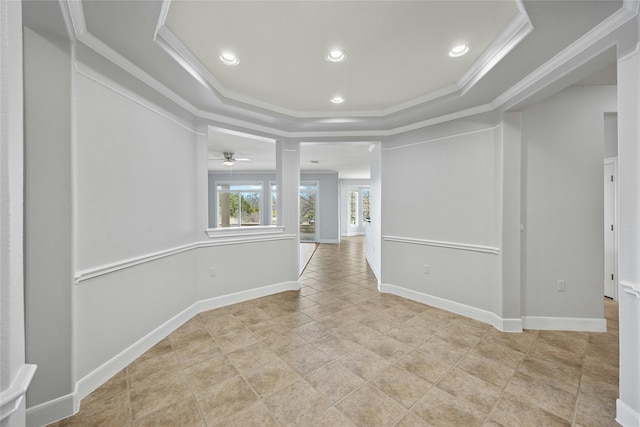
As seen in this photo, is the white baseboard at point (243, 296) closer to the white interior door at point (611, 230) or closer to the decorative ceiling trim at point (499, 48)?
the decorative ceiling trim at point (499, 48)

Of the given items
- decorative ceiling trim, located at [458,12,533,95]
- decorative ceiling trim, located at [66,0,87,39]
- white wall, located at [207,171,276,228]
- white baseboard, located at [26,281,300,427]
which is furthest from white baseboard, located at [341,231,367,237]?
decorative ceiling trim, located at [66,0,87,39]

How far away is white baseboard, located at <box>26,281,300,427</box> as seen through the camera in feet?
4.98

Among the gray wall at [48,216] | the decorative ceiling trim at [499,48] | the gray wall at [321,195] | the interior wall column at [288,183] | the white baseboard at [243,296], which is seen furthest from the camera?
the gray wall at [321,195]

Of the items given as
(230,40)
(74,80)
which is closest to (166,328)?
(74,80)

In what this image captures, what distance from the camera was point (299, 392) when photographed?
1.79 m

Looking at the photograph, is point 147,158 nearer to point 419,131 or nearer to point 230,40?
point 230,40

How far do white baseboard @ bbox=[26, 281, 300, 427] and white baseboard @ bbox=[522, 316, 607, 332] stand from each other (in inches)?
134

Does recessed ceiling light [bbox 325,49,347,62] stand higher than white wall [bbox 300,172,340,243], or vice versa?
recessed ceiling light [bbox 325,49,347,62]

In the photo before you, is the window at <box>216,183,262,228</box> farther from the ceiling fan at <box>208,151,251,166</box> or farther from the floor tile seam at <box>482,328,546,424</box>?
the floor tile seam at <box>482,328,546,424</box>

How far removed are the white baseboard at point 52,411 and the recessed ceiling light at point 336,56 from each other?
308cm

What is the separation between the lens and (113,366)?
1.97 meters

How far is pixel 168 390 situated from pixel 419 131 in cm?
386

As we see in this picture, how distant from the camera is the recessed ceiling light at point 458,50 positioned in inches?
80.8

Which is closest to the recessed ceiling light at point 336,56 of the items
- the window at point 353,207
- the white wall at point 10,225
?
the white wall at point 10,225
